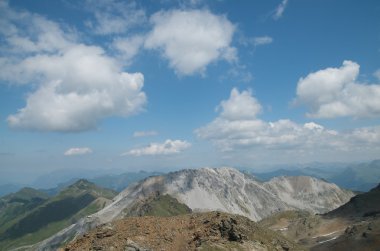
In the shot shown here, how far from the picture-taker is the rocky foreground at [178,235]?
67.8 m

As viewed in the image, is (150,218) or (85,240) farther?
(150,218)

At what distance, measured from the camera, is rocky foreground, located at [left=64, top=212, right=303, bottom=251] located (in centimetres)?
6781

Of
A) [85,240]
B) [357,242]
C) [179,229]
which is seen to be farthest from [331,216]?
[85,240]

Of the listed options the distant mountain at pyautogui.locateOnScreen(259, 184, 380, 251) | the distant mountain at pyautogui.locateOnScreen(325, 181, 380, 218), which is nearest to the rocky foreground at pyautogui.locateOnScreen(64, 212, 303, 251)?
the distant mountain at pyautogui.locateOnScreen(259, 184, 380, 251)

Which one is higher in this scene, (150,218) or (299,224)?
(150,218)

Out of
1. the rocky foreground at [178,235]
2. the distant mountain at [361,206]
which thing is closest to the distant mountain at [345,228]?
the distant mountain at [361,206]

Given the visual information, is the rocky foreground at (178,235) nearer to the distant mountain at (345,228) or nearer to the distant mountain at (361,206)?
the distant mountain at (345,228)

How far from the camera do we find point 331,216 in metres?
190

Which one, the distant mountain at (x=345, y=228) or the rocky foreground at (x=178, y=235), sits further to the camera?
the distant mountain at (x=345, y=228)

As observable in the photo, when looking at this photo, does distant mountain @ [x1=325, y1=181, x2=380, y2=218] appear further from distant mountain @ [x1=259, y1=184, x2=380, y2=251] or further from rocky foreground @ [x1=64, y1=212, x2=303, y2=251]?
rocky foreground @ [x1=64, y1=212, x2=303, y2=251]

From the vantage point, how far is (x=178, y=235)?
73.2 meters

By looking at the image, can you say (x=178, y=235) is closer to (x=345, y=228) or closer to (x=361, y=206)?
(x=345, y=228)

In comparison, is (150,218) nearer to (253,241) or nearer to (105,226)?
(105,226)

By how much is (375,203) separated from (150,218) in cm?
14187
